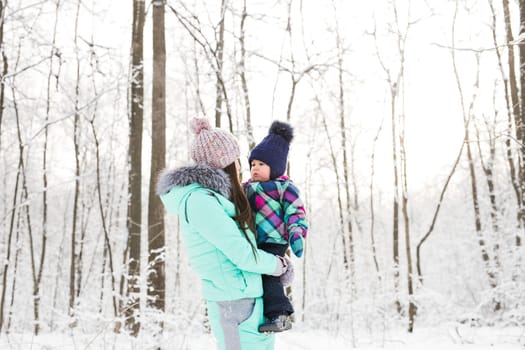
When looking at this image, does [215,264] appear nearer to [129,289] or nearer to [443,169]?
[129,289]

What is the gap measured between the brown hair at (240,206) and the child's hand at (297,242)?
178 millimetres

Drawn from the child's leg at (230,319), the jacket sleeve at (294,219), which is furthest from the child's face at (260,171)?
the child's leg at (230,319)

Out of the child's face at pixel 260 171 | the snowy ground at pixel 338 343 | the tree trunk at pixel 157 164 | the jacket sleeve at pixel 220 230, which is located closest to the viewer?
the jacket sleeve at pixel 220 230

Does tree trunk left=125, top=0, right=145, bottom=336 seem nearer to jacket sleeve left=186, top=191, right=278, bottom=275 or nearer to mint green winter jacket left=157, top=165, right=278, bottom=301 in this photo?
mint green winter jacket left=157, top=165, right=278, bottom=301

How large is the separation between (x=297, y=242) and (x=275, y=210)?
0.21m

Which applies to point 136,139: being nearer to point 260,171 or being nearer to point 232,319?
point 260,171

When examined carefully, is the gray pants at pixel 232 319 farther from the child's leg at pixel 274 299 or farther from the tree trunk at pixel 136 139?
the tree trunk at pixel 136 139

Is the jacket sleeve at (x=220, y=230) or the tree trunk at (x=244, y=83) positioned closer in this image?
the jacket sleeve at (x=220, y=230)

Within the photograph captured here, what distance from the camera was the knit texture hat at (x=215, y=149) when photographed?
2.03 metres

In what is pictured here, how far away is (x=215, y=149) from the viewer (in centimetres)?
203

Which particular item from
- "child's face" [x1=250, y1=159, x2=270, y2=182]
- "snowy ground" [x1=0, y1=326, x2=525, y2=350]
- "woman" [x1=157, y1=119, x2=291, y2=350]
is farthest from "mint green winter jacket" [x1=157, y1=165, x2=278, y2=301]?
"snowy ground" [x1=0, y1=326, x2=525, y2=350]

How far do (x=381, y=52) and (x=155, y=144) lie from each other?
6677 mm

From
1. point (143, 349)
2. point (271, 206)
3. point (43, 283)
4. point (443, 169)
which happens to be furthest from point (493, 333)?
point (43, 283)

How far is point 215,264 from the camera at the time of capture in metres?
1.90
